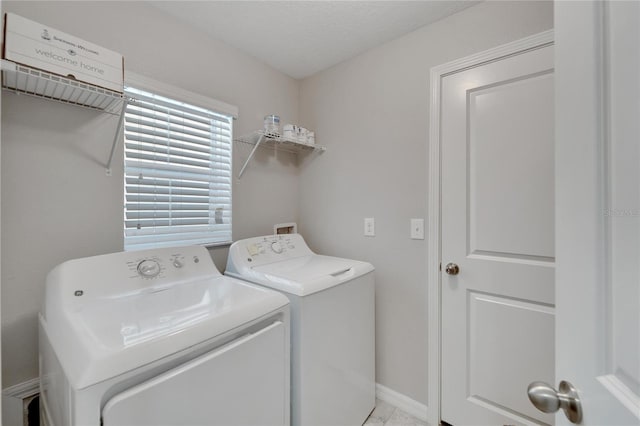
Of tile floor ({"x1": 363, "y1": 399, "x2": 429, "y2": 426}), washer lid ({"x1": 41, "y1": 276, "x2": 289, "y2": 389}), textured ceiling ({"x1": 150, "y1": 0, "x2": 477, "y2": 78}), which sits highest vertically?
textured ceiling ({"x1": 150, "y1": 0, "x2": 477, "y2": 78})

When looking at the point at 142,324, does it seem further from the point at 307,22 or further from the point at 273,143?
the point at 307,22

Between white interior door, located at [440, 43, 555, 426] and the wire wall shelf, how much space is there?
5.60 feet

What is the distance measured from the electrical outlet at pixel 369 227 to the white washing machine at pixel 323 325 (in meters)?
0.30

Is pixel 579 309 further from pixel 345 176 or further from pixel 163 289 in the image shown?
pixel 345 176

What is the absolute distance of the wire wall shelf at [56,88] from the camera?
3.15 ft

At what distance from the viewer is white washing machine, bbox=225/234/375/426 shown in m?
1.23

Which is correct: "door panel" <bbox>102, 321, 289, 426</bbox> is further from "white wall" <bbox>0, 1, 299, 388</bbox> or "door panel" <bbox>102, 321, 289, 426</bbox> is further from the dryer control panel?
"white wall" <bbox>0, 1, 299, 388</bbox>

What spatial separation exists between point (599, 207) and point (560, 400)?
35 centimetres

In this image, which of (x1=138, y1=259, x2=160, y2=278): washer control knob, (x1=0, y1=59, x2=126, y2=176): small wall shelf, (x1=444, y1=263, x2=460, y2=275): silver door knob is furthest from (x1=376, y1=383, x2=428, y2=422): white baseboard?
(x1=0, y1=59, x2=126, y2=176): small wall shelf

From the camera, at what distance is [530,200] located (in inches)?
52.9

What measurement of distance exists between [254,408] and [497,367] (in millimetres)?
1270

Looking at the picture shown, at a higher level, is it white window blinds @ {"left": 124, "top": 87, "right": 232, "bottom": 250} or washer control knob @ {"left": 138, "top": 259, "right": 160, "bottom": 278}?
white window blinds @ {"left": 124, "top": 87, "right": 232, "bottom": 250}

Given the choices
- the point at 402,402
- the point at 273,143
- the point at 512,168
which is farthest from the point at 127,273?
the point at 512,168

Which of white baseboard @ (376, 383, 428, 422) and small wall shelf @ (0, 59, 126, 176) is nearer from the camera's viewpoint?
small wall shelf @ (0, 59, 126, 176)
